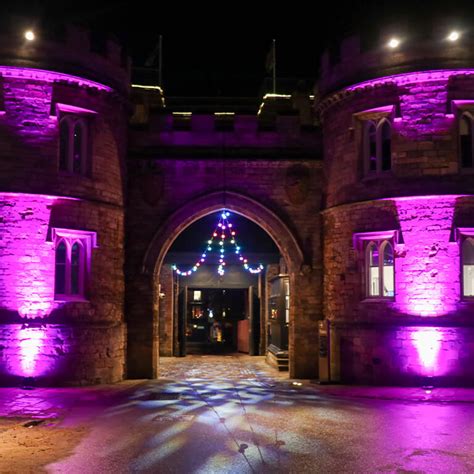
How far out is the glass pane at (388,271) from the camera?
582 inches

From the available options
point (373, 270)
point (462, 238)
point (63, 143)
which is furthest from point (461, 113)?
point (63, 143)

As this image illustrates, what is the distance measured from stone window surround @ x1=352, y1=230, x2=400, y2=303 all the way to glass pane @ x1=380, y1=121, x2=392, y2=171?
167 centimetres

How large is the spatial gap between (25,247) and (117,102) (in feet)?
14.8

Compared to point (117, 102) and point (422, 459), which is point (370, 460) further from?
point (117, 102)

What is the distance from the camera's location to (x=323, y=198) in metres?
16.5

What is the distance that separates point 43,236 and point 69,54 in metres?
4.37

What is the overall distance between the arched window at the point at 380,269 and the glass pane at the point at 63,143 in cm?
771

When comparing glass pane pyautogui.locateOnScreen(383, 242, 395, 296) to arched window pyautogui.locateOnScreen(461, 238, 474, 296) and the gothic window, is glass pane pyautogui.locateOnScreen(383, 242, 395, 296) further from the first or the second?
the gothic window

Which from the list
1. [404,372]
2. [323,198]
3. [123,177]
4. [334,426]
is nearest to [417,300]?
[404,372]

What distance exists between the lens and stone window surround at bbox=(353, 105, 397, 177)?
14750mm

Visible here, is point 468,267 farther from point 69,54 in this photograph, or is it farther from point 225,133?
point 69,54

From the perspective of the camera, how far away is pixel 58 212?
47.3 feet

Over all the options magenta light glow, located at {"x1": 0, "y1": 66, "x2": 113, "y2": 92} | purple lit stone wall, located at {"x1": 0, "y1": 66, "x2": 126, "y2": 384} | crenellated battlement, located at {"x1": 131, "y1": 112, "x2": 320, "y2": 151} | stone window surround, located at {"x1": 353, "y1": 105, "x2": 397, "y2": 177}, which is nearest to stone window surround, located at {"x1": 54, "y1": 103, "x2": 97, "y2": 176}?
purple lit stone wall, located at {"x1": 0, "y1": 66, "x2": 126, "y2": 384}

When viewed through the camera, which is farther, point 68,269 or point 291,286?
point 291,286
